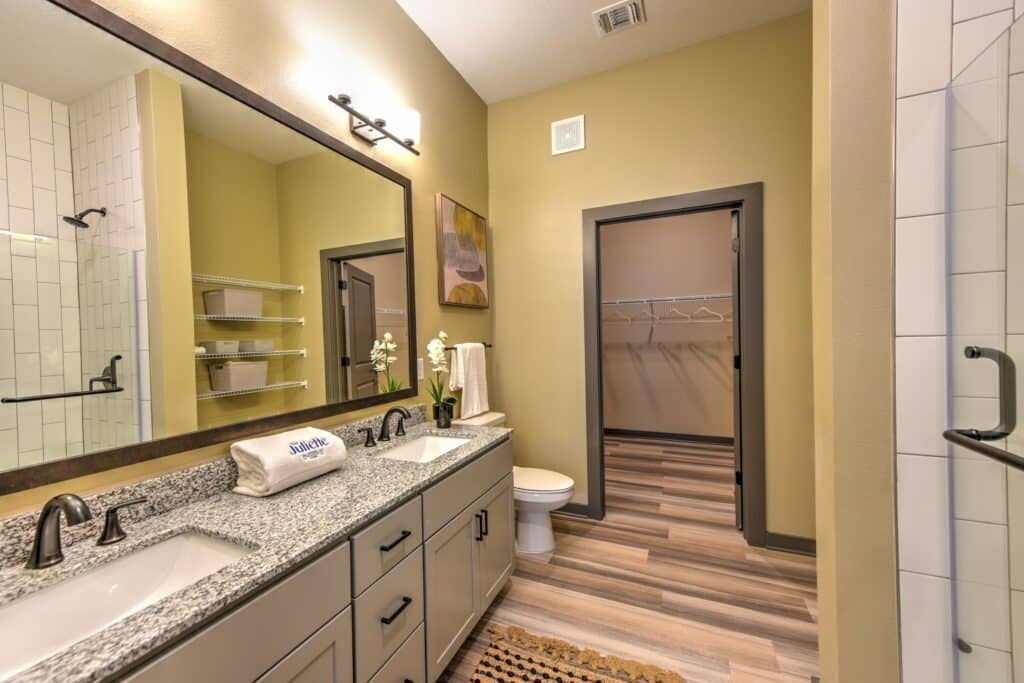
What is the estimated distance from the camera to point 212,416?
121 centimetres

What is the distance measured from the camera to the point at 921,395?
2.92ft

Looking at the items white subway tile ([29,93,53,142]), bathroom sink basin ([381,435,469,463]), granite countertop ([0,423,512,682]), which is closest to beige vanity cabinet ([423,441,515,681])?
granite countertop ([0,423,512,682])

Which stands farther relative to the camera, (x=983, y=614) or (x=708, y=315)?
(x=708, y=315)

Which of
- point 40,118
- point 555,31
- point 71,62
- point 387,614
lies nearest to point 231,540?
point 387,614

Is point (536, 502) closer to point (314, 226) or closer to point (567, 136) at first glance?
point (314, 226)

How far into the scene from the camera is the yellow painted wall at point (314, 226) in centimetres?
144

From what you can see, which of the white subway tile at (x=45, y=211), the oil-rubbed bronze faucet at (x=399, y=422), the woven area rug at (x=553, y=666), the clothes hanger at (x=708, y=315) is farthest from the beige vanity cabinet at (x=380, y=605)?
the clothes hanger at (x=708, y=315)

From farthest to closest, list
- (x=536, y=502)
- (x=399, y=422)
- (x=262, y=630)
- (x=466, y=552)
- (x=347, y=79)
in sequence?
(x=536, y=502) < (x=399, y=422) < (x=347, y=79) < (x=466, y=552) < (x=262, y=630)

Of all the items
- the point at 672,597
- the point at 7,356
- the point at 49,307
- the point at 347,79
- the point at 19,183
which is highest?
the point at 347,79

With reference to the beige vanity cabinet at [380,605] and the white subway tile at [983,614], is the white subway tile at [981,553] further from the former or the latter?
the beige vanity cabinet at [380,605]

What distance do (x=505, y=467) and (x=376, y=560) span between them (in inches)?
33.8

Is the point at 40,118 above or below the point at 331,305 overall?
above

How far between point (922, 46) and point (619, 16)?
5.49 ft

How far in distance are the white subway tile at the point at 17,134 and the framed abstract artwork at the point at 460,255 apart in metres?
1.55
